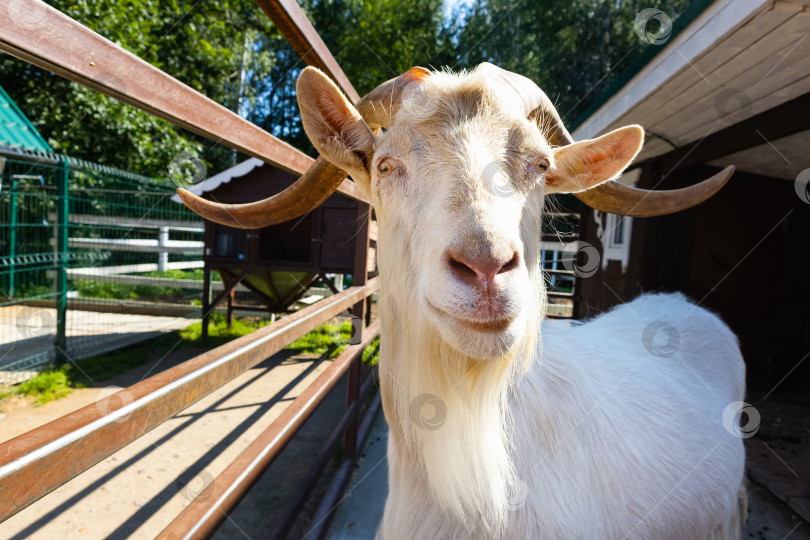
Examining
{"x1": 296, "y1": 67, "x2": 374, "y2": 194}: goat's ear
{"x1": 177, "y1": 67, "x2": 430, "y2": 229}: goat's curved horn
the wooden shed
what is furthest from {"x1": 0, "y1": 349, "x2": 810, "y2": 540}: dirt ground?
{"x1": 296, "y1": 67, "x2": 374, "y2": 194}: goat's ear

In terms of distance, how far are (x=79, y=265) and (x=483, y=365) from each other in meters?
9.19

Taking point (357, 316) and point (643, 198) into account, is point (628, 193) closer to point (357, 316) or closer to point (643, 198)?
point (643, 198)

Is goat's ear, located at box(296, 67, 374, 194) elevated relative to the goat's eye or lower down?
elevated

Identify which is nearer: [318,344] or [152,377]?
[152,377]

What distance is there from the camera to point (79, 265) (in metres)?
8.26

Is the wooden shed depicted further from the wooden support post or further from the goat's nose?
the goat's nose

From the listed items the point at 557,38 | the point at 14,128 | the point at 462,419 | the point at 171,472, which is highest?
the point at 557,38

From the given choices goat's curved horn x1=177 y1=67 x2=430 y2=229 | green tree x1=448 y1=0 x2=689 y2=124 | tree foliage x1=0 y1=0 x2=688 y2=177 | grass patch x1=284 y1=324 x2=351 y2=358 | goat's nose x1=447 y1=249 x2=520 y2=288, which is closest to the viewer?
goat's nose x1=447 y1=249 x2=520 y2=288

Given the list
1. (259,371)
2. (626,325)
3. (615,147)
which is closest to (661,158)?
(626,325)

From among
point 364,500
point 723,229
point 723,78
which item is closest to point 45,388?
point 364,500

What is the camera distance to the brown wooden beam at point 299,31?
5.21ft

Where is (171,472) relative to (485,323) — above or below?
below

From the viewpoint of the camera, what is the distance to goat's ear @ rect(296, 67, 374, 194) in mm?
1505

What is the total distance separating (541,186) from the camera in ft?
5.42
